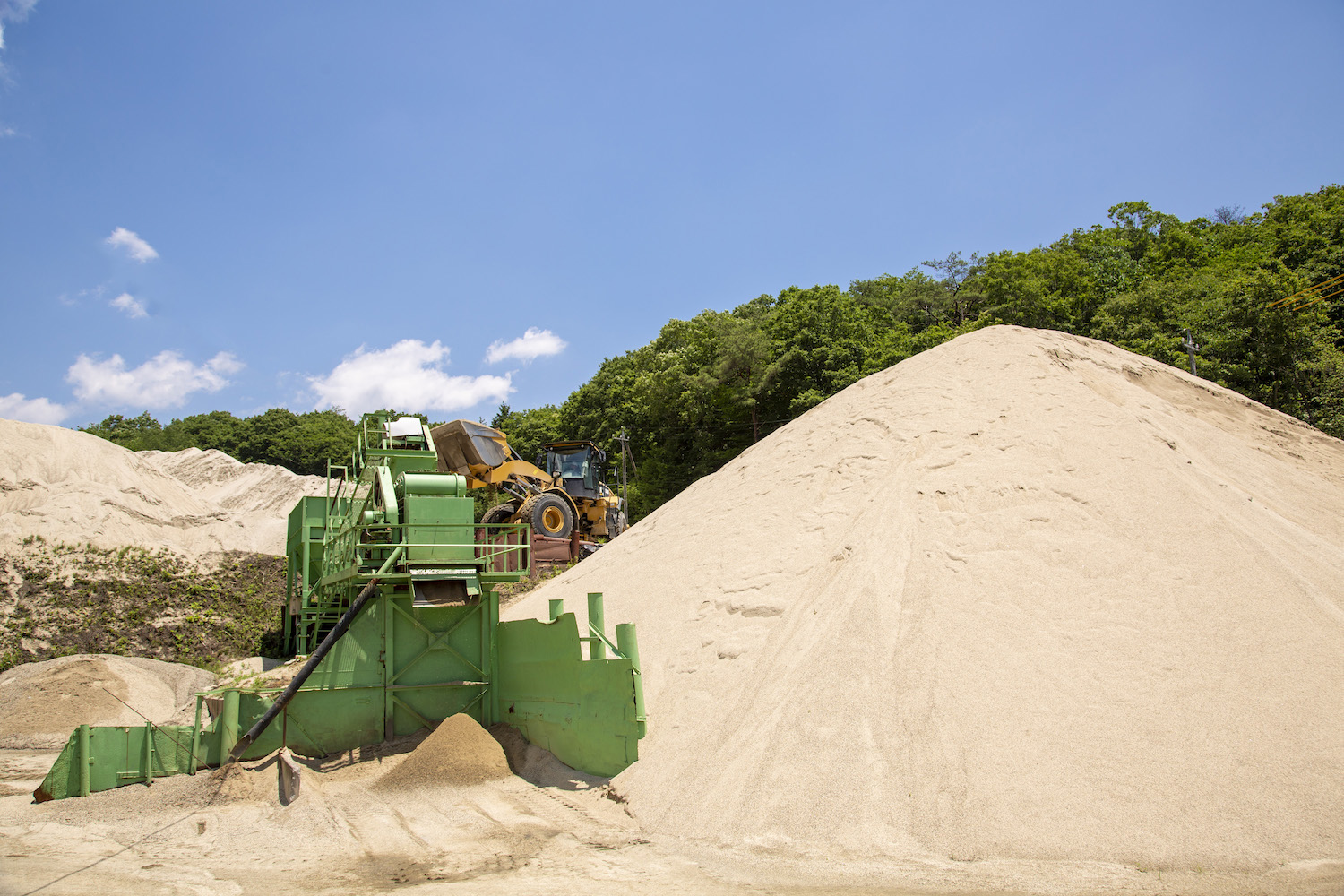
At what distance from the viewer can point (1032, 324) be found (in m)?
30.2

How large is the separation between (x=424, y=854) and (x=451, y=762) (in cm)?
185

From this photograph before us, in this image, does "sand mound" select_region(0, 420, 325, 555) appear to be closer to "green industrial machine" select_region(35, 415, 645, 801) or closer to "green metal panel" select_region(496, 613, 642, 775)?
"green industrial machine" select_region(35, 415, 645, 801)

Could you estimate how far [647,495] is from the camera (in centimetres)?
3666

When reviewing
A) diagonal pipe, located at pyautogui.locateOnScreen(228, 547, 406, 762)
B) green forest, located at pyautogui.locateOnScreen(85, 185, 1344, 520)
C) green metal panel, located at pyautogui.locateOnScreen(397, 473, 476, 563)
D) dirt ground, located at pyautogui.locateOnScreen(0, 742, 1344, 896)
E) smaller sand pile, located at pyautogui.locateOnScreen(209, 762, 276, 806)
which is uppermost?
green forest, located at pyautogui.locateOnScreen(85, 185, 1344, 520)

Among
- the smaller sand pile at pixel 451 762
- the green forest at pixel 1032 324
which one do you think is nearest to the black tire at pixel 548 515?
the smaller sand pile at pixel 451 762

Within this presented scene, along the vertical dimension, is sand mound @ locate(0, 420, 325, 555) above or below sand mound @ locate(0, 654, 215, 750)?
above

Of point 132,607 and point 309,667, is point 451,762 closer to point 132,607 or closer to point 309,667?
point 309,667

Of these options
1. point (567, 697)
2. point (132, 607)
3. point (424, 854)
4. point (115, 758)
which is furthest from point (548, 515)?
point (424, 854)

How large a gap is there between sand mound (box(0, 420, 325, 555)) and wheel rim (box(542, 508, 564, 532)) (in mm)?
7882

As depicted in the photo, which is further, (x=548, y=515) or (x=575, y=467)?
(x=575, y=467)

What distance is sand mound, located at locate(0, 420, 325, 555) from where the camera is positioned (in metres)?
16.9

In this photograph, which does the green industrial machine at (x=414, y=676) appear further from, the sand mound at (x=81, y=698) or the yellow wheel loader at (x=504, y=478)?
the yellow wheel loader at (x=504, y=478)

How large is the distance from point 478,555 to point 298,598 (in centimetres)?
731

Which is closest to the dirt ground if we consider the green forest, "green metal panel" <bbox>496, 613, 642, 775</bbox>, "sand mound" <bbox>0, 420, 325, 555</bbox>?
"green metal panel" <bbox>496, 613, 642, 775</bbox>
